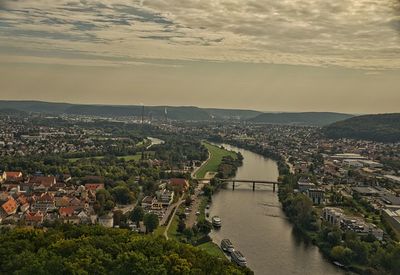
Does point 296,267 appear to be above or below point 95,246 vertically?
below

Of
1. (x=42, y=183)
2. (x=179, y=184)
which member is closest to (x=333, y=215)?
(x=179, y=184)


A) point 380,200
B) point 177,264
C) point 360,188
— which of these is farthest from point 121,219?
point 360,188

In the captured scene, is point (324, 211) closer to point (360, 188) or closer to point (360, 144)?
point (360, 188)

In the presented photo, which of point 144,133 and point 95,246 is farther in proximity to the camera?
point 144,133

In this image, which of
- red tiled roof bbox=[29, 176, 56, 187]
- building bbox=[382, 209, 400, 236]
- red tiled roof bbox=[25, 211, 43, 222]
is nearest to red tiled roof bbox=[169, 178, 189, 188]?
red tiled roof bbox=[29, 176, 56, 187]

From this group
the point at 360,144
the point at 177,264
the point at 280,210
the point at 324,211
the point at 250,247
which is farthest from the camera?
the point at 360,144

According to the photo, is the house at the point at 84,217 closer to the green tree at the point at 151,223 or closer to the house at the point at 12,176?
the green tree at the point at 151,223
